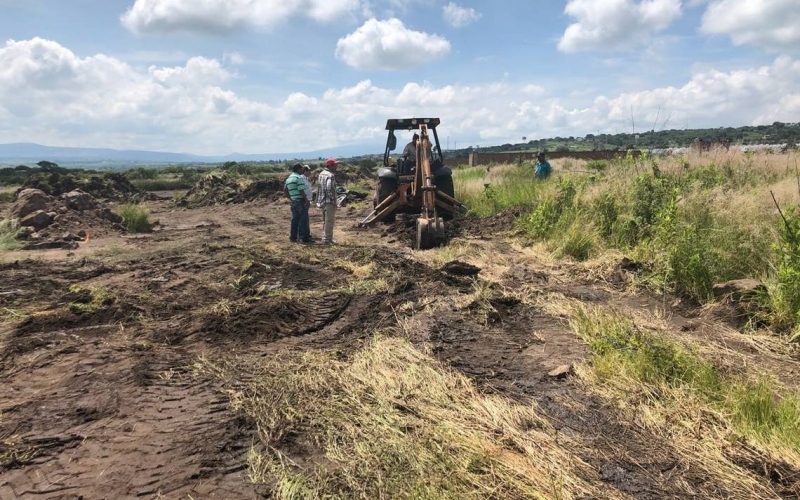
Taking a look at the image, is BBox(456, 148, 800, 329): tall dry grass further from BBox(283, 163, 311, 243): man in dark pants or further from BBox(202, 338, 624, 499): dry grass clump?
BBox(283, 163, 311, 243): man in dark pants

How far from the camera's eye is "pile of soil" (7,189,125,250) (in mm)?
11552

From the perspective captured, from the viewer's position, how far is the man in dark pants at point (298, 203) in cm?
1053

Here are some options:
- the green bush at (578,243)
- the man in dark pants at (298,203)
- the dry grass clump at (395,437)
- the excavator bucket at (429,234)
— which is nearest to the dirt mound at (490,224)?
the excavator bucket at (429,234)

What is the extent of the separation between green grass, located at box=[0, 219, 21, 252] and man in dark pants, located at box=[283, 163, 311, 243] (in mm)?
5674

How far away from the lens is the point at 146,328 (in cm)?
519

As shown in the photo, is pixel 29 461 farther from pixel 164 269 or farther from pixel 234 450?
pixel 164 269

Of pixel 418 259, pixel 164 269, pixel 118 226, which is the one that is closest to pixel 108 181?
pixel 118 226

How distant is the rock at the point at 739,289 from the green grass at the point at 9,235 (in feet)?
40.4

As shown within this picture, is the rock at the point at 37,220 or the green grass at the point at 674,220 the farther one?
the rock at the point at 37,220

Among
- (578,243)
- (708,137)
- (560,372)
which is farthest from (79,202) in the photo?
(708,137)

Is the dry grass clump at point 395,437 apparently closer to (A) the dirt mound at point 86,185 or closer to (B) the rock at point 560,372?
(B) the rock at point 560,372

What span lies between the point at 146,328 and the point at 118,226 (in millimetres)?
10187

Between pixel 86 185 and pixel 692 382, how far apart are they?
28282 millimetres

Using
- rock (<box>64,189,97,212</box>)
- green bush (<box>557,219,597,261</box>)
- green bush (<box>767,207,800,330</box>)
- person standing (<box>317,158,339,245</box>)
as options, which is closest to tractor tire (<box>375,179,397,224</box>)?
person standing (<box>317,158,339,245</box>)
